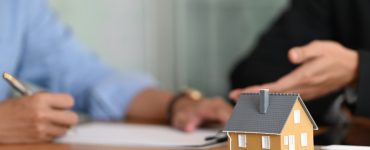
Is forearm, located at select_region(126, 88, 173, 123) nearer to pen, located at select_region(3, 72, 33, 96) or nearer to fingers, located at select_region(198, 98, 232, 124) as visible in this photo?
fingers, located at select_region(198, 98, 232, 124)

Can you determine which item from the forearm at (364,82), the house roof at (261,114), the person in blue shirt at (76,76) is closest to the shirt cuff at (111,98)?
the person in blue shirt at (76,76)

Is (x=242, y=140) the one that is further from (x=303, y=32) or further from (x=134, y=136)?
(x=303, y=32)

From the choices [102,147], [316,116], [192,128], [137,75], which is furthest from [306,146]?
[137,75]

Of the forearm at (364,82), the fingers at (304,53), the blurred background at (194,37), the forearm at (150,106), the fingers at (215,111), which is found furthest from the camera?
the blurred background at (194,37)

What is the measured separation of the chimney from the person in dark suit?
0.32 metres

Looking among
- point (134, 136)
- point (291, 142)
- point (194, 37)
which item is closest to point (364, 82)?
point (134, 136)

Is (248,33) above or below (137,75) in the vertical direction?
above

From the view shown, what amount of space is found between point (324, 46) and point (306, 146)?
389mm

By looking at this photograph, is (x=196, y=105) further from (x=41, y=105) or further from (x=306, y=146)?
(x=306, y=146)

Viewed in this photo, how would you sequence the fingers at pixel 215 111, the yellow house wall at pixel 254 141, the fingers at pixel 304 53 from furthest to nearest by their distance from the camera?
the fingers at pixel 215 111 → the fingers at pixel 304 53 → the yellow house wall at pixel 254 141

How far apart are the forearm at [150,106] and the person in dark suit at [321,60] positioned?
0.59 feet

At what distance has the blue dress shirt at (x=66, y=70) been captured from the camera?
4.92 feet

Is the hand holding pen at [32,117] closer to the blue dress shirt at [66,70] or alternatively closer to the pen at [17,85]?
the pen at [17,85]

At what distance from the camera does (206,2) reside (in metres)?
2.86
